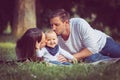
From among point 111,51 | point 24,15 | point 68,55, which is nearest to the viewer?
point 68,55

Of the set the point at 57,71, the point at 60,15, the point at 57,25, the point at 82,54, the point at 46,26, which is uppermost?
the point at 60,15

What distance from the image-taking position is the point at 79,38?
8281mm

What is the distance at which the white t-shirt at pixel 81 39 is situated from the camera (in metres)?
8.17

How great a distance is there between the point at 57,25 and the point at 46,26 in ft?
39.9

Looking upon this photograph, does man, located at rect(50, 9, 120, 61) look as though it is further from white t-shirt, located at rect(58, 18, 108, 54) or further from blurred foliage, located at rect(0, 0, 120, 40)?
blurred foliage, located at rect(0, 0, 120, 40)

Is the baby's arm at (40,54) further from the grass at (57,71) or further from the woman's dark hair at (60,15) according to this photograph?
the woman's dark hair at (60,15)

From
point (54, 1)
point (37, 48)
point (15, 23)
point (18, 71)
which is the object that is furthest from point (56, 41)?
point (54, 1)

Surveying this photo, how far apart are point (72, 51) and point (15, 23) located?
635 cm

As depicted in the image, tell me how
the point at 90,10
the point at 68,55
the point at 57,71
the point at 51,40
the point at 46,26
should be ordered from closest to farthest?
the point at 57,71
the point at 51,40
the point at 68,55
the point at 90,10
the point at 46,26

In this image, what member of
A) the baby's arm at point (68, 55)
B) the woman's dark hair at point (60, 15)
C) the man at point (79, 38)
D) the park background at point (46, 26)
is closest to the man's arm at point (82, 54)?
the man at point (79, 38)

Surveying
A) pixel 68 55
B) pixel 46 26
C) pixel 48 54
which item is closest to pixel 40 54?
pixel 48 54

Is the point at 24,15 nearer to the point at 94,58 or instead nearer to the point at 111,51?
the point at 111,51

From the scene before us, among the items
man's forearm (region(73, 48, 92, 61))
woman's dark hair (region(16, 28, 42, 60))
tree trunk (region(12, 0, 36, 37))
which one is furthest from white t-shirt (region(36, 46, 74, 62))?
tree trunk (region(12, 0, 36, 37))

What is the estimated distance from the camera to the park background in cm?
711
